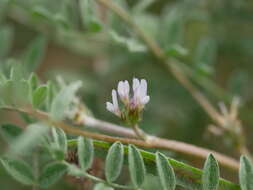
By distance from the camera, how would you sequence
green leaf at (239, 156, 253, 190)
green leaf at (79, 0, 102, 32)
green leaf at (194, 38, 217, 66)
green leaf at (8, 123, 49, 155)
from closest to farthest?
green leaf at (8, 123, 49, 155) < green leaf at (239, 156, 253, 190) < green leaf at (79, 0, 102, 32) < green leaf at (194, 38, 217, 66)

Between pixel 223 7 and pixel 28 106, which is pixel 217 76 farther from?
pixel 28 106

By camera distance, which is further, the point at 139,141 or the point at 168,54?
the point at 168,54

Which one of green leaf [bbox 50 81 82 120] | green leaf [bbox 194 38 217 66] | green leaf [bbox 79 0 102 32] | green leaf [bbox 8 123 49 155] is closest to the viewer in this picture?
green leaf [bbox 8 123 49 155]

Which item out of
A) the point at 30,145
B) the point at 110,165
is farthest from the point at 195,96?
the point at 30,145

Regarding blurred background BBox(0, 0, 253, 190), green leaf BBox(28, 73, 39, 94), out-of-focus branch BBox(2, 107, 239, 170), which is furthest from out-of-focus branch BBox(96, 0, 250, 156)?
green leaf BBox(28, 73, 39, 94)

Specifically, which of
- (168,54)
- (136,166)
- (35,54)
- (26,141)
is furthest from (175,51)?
(26,141)

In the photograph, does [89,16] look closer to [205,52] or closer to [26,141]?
[205,52]

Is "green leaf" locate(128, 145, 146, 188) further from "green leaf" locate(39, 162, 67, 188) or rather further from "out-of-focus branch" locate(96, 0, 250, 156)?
"out-of-focus branch" locate(96, 0, 250, 156)
